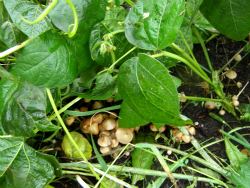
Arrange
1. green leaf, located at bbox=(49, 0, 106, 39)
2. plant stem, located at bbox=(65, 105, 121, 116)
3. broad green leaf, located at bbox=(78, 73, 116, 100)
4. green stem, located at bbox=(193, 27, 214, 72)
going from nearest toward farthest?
green leaf, located at bbox=(49, 0, 106, 39) → broad green leaf, located at bbox=(78, 73, 116, 100) → plant stem, located at bbox=(65, 105, 121, 116) → green stem, located at bbox=(193, 27, 214, 72)

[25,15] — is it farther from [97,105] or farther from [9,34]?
[97,105]

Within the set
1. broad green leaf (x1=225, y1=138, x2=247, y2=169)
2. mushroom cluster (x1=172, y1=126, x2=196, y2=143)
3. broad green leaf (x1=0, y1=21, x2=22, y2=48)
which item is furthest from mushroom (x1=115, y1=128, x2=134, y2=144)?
broad green leaf (x1=0, y1=21, x2=22, y2=48)

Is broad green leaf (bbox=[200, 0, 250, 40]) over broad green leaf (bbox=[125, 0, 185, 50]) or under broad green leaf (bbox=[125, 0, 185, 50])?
under

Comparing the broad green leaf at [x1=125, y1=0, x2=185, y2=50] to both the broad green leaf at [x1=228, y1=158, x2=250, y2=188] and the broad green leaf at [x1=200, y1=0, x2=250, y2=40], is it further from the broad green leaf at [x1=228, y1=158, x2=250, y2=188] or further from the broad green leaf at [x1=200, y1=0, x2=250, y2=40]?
the broad green leaf at [x1=228, y1=158, x2=250, y2=188]

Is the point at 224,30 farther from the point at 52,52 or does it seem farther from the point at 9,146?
the point at 9,146

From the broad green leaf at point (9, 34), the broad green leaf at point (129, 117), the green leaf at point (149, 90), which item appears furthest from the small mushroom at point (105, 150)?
the broad green leaf at point (9, 34)
